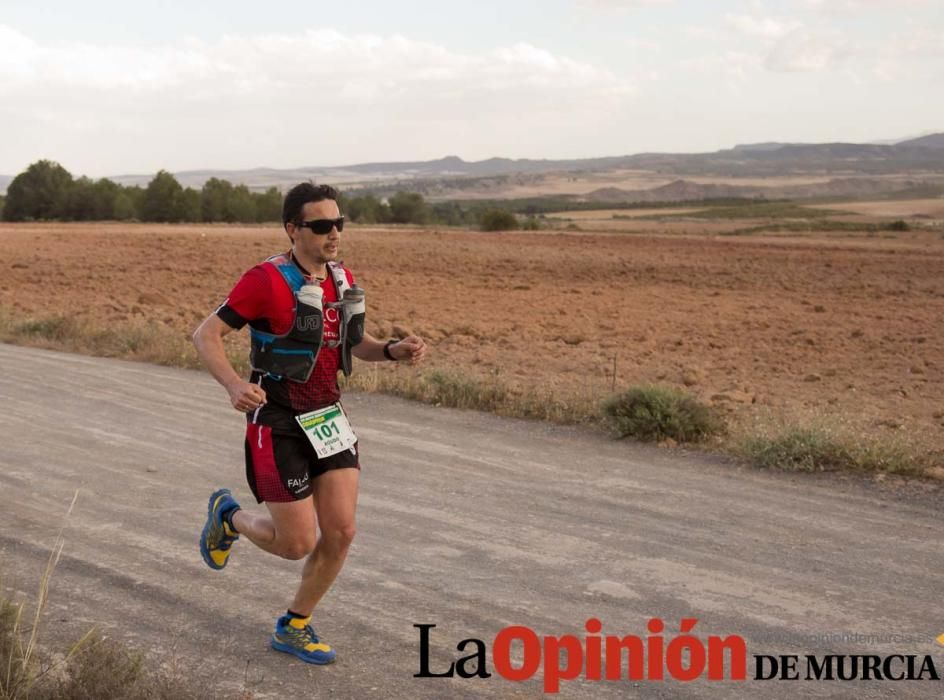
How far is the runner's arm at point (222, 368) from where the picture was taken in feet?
15.0

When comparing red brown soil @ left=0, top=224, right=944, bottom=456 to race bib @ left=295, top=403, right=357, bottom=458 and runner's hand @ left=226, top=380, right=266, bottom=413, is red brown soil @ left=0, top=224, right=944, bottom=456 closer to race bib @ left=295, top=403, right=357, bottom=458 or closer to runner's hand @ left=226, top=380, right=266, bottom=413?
race bib @ left=295, top=403, right=357, bottom=458

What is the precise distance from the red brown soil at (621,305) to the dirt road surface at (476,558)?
2825 mm

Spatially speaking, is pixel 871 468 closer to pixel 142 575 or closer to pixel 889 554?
pixel 889 554

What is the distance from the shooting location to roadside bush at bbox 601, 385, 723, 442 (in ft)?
33.2

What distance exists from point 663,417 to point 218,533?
18.3 ft

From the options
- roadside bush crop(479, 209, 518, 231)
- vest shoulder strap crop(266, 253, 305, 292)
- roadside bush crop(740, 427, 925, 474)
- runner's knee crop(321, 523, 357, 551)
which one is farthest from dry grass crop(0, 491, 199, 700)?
roadside bush crop(479, 209, 518, 231)

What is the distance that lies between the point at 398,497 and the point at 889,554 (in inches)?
126

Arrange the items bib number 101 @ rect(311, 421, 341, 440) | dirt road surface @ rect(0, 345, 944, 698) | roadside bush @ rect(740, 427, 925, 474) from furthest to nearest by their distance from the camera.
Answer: roadside bush @ rect(740, 427, 925, 474), dirt road surface @ rect(0, 345, 944, 698), bib number 101 @ rect(311, 421, 341, 440)

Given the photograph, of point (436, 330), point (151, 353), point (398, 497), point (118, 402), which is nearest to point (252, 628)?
point (398, 497)

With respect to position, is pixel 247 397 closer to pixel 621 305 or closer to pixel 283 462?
pixel 283 462

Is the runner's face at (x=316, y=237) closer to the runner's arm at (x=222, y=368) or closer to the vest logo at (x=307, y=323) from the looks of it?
the vest logo at (x=307, y=323)

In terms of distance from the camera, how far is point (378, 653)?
5148 millimetres

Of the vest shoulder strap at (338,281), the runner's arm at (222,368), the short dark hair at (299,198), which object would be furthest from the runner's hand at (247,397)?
the short dark hair at (299,198)

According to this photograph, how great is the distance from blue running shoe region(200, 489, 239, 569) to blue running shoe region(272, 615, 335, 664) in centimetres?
49
